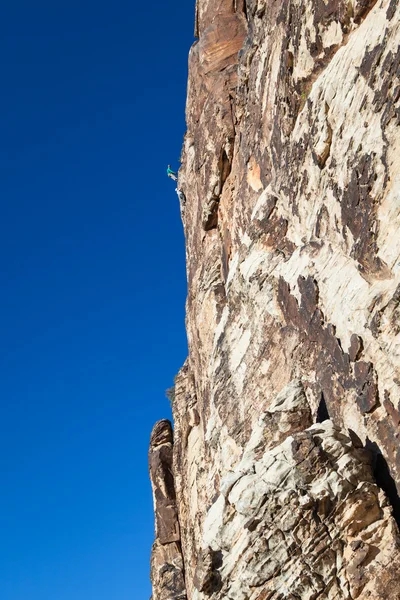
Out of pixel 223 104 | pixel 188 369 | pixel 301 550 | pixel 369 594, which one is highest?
pixel 223 104

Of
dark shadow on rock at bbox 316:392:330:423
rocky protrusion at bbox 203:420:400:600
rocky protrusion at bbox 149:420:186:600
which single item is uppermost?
rocky protrusion at bbox 149:420:186:600

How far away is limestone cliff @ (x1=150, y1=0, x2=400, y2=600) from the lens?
1694cm

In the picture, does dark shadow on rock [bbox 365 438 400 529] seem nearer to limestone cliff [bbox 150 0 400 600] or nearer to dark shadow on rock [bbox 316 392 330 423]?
limestone cliff [bbox 150 0 400 600]

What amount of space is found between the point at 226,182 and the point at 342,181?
15289 mm

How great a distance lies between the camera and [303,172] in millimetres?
22594

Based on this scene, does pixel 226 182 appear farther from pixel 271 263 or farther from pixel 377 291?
pixel 377 291

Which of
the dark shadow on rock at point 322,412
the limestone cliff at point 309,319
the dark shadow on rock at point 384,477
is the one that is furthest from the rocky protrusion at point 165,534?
the dark shadow on rock at point 384,477

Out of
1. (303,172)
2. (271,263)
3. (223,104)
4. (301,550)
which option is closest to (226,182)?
(223,104)

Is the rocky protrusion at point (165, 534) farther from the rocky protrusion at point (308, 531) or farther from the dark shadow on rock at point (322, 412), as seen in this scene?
the rocky protrusion at point (308, 531)

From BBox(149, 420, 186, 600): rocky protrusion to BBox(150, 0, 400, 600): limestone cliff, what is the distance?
1511 centimetres

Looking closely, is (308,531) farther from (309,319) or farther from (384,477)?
(309,319)

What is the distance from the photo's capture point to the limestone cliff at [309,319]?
16.9 meters

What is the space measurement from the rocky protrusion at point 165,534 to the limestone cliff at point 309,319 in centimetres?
1511

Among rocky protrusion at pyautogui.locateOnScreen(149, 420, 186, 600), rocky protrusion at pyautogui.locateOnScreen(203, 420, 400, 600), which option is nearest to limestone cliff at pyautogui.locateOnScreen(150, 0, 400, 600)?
rocky protrusion at pyautogui.locateOnScreen(203, 420, 400, 600)
